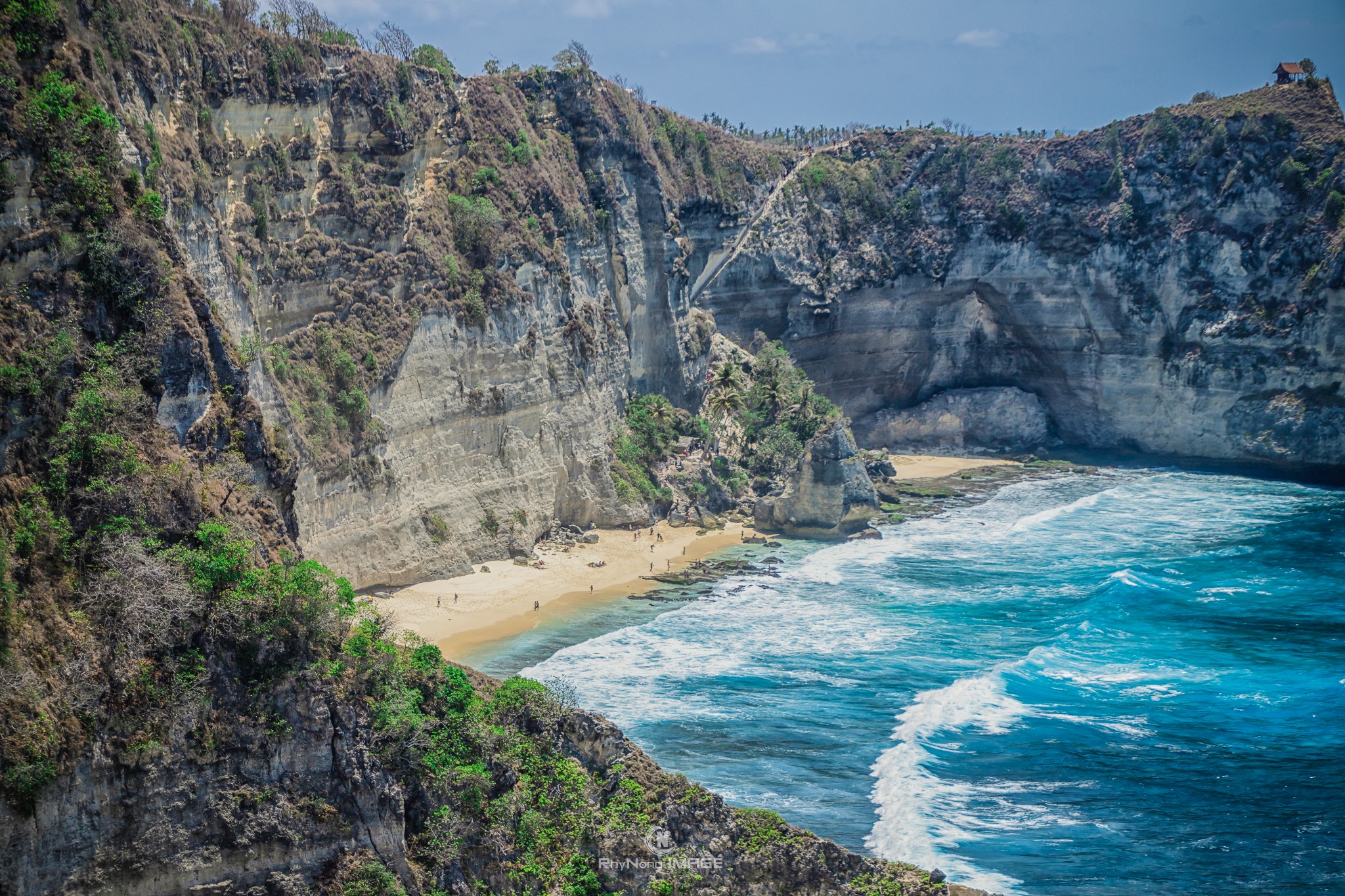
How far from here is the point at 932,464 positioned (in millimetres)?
75312

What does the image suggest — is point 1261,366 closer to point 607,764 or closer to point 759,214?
point 759,214

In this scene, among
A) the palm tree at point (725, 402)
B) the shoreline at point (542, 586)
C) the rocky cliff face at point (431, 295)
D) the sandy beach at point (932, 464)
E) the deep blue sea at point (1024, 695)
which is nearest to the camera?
the deep blue sea at point (1024, 695)

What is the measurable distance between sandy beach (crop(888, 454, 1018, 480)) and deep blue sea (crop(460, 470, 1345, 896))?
13.0 meters

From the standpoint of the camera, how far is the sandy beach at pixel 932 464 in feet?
237

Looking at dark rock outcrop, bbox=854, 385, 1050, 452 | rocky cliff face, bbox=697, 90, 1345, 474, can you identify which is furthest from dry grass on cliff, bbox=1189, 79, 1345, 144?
dark rock outcrop, bbox=854, 385, 1050, 452

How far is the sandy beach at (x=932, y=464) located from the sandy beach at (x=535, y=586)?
20.5 metres

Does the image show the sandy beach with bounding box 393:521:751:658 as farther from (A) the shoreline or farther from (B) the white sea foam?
(B) the white sea foam

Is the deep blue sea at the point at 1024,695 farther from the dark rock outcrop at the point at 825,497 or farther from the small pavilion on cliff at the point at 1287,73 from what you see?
the small pavilion on cliff at the point at 1287,73

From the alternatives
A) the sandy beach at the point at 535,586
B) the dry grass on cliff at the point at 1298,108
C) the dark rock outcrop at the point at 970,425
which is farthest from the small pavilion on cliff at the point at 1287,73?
the sandy beach at the point at 535,586

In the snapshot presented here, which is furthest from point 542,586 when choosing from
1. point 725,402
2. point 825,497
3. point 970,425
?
point 970,425

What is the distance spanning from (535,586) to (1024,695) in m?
20.0

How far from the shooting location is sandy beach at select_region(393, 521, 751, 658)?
41.1 m

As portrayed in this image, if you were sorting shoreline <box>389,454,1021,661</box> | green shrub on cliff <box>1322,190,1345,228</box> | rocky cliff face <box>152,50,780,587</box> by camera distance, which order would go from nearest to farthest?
rocky cliff face <box>152,50,780,587</box> → shoreline <box>389,454,1021,661</box> → green shrub on cliff <box>1322,190,1345,228</box>

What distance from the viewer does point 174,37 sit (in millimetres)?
34562
